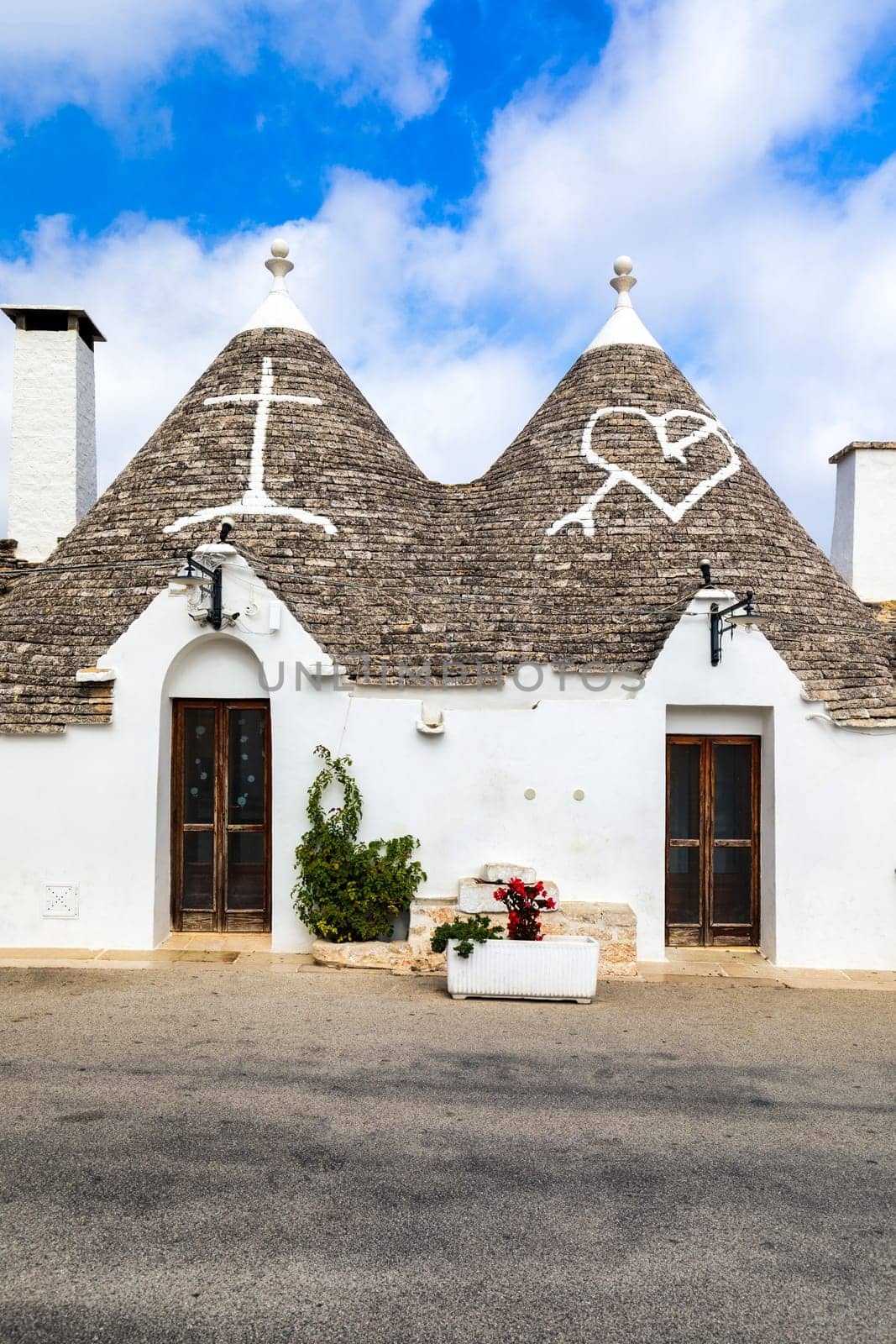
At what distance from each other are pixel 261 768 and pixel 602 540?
489cm

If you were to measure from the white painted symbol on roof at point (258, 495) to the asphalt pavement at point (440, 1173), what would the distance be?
5631 mm

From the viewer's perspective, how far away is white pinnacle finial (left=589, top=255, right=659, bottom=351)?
13961mm

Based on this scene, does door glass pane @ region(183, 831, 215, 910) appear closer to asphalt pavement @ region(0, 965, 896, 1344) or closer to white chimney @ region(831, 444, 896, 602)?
asphalt pavement @ region(0, 965, 896, 1344)

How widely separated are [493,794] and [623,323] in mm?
7909

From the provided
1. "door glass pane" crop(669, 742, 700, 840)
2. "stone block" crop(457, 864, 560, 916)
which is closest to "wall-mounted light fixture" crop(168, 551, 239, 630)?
"stone block" crop(457, 864, 560, 916)

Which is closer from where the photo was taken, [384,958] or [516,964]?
[516,964]

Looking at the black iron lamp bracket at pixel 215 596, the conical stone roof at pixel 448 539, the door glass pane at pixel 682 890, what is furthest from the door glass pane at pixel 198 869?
the door glass pane at pixel 682 890

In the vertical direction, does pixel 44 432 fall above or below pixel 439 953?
above

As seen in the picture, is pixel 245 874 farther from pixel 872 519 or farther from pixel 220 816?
Answer: pixel 872 519

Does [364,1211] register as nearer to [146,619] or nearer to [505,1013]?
[505,1013]

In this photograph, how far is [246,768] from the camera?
10.7 meters

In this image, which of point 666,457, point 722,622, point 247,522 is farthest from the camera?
point 666,457

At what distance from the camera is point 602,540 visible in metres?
11.6

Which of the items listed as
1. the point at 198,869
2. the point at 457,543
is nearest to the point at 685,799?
the point at 457,543
